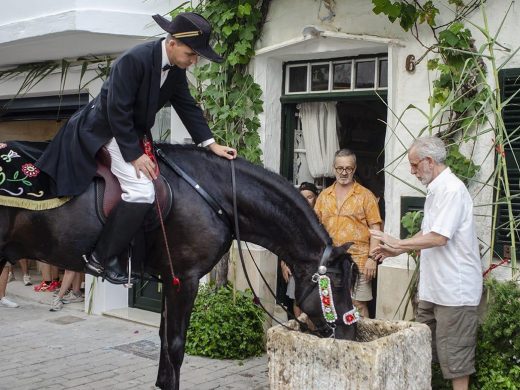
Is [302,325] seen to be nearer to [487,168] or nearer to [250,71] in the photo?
[487,168]

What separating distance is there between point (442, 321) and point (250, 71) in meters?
3.64

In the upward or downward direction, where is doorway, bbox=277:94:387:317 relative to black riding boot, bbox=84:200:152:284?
upward

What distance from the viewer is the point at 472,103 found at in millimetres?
5605

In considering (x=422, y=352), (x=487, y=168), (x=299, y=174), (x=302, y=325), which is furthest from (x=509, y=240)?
(x=299, y=174)

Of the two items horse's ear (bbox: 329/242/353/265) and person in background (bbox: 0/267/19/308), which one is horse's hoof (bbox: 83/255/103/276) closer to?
horse's ear (bbox: 329/242/353/265)

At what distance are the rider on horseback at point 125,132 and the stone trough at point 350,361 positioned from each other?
122 cm

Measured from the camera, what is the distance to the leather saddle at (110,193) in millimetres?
4504

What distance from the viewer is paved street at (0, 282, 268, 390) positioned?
6.16 meters

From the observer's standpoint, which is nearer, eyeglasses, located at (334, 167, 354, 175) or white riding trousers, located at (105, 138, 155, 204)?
white riding trousers, located at (105, 138, 155, 204)

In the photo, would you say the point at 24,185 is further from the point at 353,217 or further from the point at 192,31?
the point at 353,217

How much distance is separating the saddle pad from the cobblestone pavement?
2.18m

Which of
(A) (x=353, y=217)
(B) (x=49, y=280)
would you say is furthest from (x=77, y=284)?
(A) (x=353, y=217)

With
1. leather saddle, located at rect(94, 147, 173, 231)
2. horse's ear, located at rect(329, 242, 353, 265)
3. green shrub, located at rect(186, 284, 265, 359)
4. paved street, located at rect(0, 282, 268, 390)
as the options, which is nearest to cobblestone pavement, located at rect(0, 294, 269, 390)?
paved street, located at rect(0, 282, 268, 390)

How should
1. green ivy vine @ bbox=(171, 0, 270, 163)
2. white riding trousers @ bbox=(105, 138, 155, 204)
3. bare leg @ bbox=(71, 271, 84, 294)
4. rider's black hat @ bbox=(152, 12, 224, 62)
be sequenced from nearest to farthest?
rider's black hat @ bbox=(152, 12, 224, 62)
white riding trousers @ bbox=(105, 138, 155, 204)
green ivy vine @ bbox=(171, 0, 270, 163)
bare leg @ bbox=(71, 271, 84, 294)
